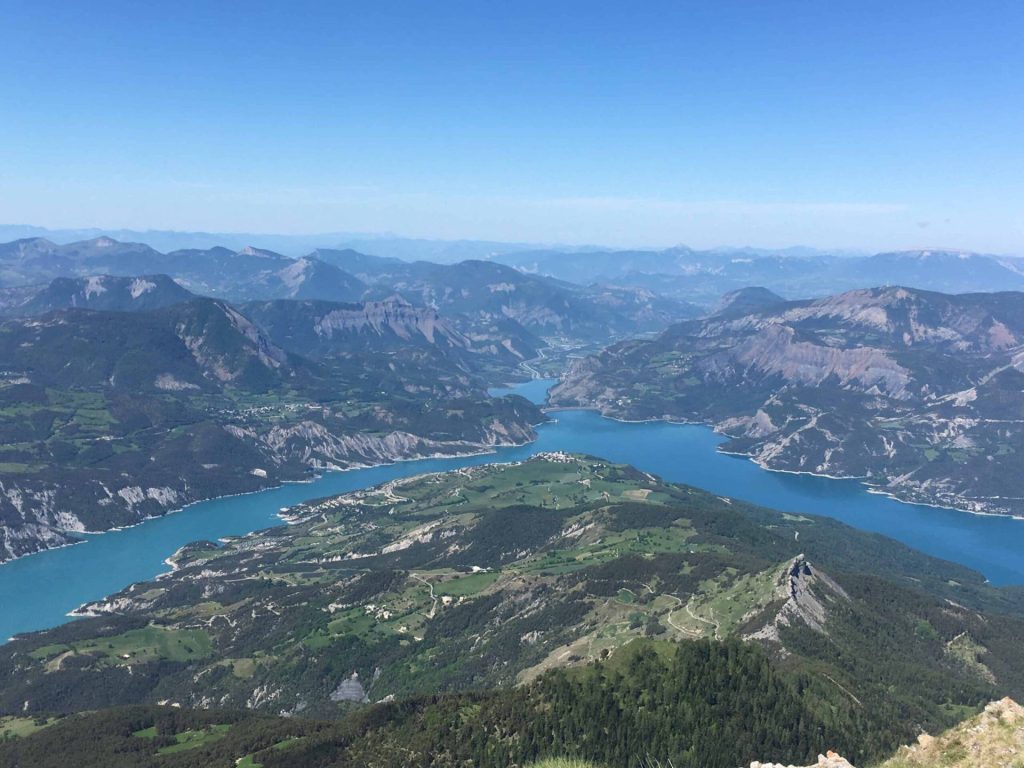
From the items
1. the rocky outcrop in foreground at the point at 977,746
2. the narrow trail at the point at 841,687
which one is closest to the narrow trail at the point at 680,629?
the narrow trail at the point at 841,687

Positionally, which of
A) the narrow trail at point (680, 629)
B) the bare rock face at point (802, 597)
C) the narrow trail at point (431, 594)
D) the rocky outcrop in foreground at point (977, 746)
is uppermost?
the rocky outcrop in foreground at point (977, 746)

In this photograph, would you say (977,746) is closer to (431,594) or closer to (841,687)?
(841,687)

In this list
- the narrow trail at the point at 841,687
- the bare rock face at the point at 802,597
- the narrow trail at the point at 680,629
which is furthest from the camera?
the narrow trail at the point at 680,629

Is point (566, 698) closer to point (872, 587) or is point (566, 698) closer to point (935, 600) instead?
point (872, 587)

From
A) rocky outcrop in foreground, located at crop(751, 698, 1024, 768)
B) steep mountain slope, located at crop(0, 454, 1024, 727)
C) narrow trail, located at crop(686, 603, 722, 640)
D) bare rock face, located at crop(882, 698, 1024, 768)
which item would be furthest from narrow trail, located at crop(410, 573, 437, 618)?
bare rock face, located at crop(882, 698, 1024, 768)

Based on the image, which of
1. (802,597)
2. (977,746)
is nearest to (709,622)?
(802,597)

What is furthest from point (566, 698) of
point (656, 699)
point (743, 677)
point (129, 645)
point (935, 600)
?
point (129, 645)

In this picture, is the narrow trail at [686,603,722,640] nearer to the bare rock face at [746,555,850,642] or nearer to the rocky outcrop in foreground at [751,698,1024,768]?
the bare rock face at [746,555,850,642]

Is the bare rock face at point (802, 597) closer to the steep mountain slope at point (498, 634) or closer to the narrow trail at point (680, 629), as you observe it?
the steep mountain slope at point (498, 634)
